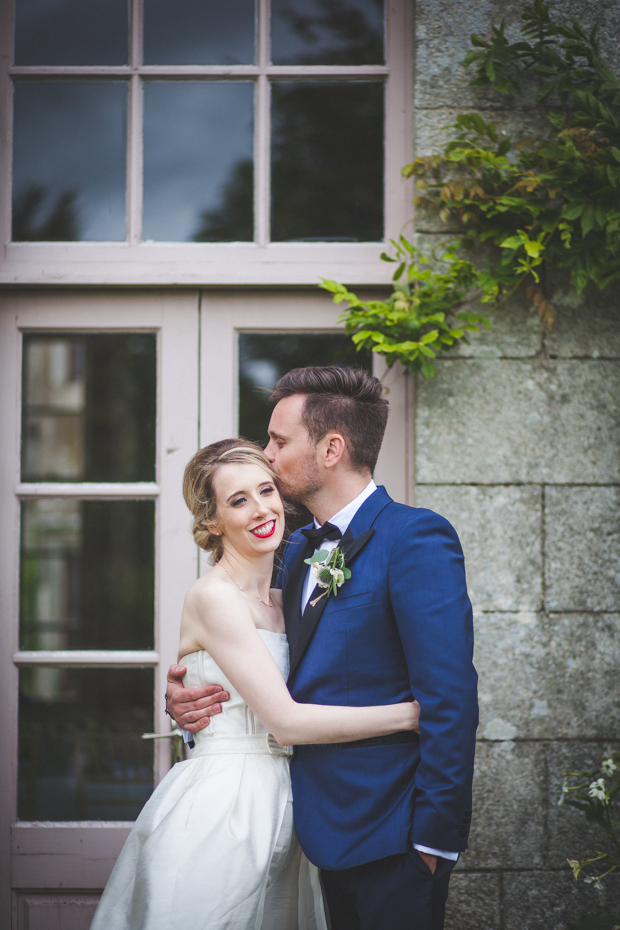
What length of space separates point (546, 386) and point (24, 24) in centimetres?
247

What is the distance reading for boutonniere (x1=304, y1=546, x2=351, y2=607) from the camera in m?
1.76

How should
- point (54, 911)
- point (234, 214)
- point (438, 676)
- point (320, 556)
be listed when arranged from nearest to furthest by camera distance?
point (438, 676) → point (320, 556) → point (54, 911) → point (234, 214)

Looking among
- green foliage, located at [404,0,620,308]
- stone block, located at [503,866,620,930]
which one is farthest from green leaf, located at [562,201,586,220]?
stone block, located at [503,866,620,930]

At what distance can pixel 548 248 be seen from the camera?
7.97 feet

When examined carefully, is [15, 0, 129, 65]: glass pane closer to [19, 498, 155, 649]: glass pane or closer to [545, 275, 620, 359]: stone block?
[19, 498, 155, 649]: glass pane

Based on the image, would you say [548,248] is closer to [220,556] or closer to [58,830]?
[220,556]

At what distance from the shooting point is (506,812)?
240cm

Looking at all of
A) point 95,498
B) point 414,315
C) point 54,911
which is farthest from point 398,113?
point 54,911

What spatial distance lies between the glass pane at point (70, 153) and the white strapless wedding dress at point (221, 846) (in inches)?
72.8

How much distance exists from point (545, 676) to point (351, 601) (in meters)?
1.09

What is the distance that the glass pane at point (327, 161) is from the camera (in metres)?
2.74

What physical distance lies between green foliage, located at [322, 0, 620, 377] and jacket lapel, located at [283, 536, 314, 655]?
767mm

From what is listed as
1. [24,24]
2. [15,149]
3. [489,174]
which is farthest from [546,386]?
[24,24]

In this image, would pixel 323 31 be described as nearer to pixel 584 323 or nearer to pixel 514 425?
pixel 584 323
